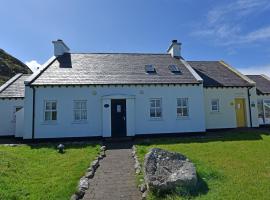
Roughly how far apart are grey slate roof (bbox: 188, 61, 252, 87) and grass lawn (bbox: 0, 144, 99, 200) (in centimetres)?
1465

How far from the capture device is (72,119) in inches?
774

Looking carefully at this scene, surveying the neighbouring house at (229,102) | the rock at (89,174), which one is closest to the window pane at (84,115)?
the rock at (89,174)

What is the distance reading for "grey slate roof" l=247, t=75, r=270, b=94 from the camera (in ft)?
A: 87.1

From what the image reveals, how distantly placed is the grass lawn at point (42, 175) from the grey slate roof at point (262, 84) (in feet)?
65.0

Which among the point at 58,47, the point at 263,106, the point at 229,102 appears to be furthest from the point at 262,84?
the point at 58,47

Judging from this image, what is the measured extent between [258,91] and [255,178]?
1985cm

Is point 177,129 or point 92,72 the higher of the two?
point 92,72

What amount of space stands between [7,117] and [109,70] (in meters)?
9.51

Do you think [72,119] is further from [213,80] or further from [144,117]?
[213,80]

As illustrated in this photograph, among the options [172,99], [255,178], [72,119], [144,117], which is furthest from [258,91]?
[255,178]

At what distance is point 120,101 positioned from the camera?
20.3 m

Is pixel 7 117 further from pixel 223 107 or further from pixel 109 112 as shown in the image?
pixel 223 107

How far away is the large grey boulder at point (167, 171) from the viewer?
24.8ft

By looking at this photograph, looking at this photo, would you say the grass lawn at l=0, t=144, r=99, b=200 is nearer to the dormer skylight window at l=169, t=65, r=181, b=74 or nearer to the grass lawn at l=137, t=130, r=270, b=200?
the grass lawn at l=137, t=130, r=270, b=200
